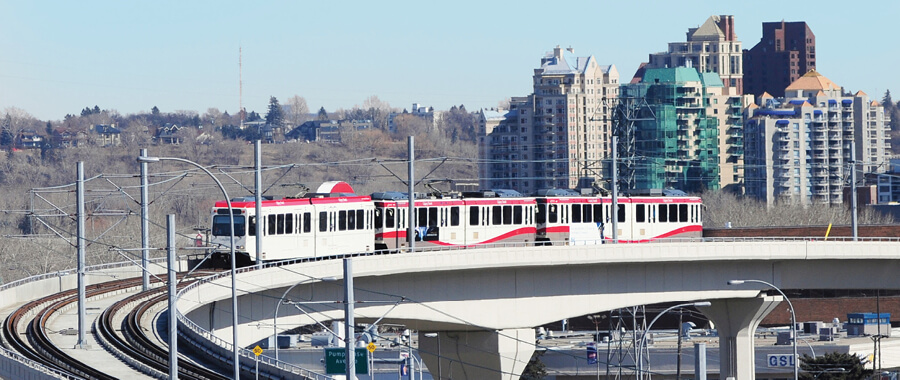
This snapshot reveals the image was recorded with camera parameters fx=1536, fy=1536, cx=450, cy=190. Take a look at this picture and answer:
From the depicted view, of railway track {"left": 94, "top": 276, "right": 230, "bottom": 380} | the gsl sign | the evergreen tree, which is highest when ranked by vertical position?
railway track {"left": 94, "top": 276, "right": 230, "bottom": 380}

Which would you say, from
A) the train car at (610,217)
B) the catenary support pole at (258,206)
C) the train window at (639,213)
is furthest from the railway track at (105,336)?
the train window at (639,213)

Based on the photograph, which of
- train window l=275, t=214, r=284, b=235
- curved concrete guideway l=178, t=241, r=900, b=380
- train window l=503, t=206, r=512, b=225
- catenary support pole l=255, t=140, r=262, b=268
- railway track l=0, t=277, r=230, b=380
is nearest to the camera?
railway track l=0, t=277, r=230, b=380

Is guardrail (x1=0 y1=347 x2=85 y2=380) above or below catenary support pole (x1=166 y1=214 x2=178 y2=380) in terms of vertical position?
below

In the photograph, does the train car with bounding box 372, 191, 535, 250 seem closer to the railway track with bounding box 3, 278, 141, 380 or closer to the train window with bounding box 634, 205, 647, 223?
the train window with bounding box 634, 205, 647, 223

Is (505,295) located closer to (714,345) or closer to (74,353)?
(74,353)

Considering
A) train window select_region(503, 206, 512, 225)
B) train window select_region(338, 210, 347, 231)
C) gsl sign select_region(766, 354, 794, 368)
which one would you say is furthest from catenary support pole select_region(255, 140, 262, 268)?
gsl sign select_region(766, 354, 794, 368)

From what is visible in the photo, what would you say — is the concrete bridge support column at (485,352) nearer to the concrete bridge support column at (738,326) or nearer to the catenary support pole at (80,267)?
the concrete bridge support column at (738,326)

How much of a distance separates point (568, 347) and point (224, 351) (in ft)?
179

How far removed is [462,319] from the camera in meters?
59.7

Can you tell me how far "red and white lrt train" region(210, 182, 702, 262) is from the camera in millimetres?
57312

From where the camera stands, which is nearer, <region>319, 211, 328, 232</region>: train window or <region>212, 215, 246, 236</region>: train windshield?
<region>212, 215, 246, 236</region>: train windshield

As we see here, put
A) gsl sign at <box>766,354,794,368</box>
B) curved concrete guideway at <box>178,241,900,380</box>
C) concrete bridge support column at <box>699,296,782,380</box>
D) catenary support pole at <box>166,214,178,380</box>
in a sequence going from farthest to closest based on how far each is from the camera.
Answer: gsl sign at <box>766,354,794,368</box> < concrete bridge support column at <box>699,296,782,380</box> < curved concrete guideway at <box>178,241,900,380</box> < catenary support pole at <box>166,214,178,380</box>

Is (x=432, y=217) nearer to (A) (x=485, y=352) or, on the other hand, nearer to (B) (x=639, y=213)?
(A) (x=485, y=352)

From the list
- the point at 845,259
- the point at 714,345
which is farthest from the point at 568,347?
the point at 845,259
